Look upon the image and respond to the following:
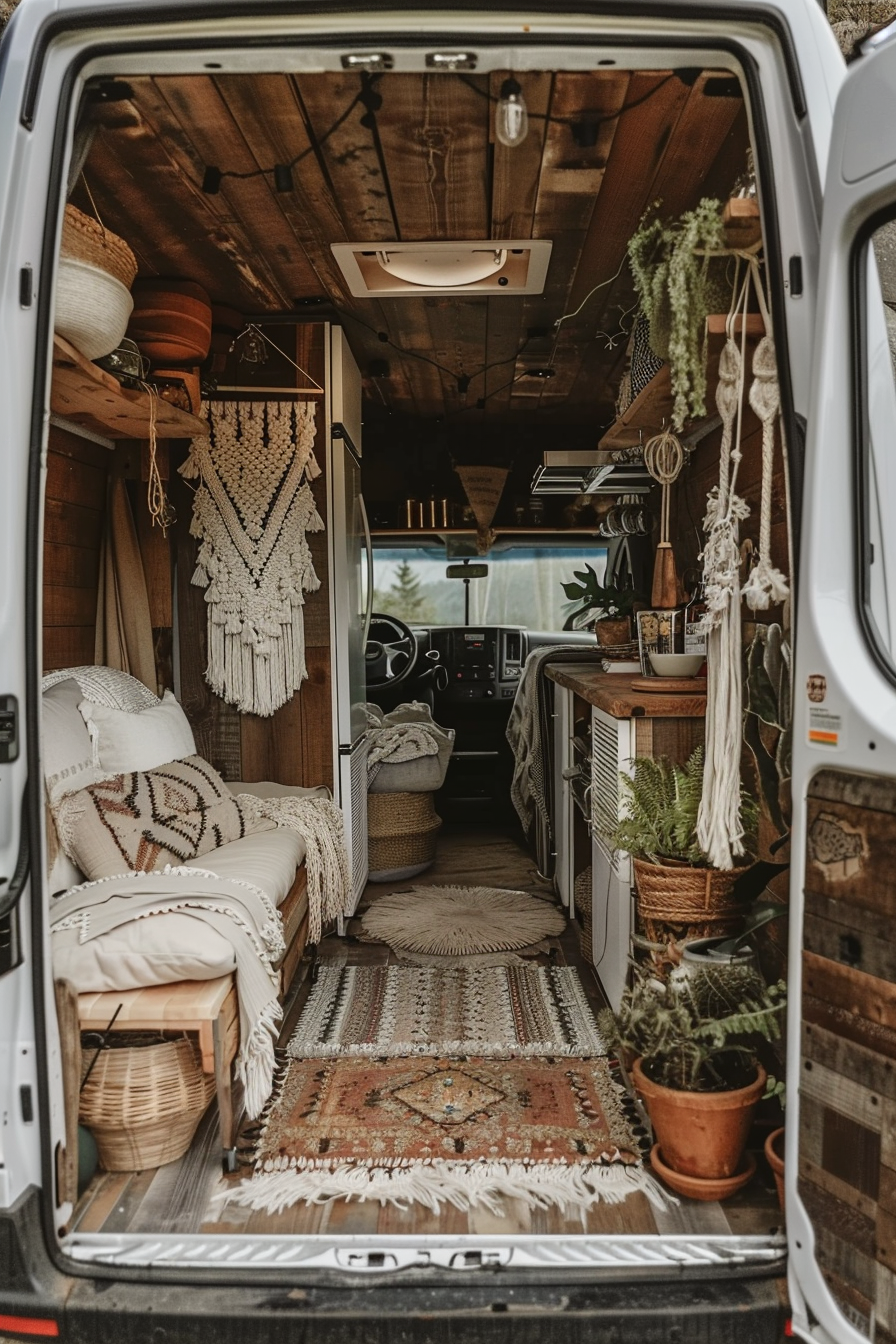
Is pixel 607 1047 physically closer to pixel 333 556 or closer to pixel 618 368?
pixel 333 556

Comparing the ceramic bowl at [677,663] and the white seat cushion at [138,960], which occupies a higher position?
the ceramic bowl at [677,663]

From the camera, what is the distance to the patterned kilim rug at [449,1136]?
5.95 ft

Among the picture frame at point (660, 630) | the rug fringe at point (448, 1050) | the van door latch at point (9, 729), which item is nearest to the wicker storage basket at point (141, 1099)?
the rug fringe at point (448, 1050)

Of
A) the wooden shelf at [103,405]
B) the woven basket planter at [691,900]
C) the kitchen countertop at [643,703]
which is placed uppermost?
the wooden shelf at [103,405]

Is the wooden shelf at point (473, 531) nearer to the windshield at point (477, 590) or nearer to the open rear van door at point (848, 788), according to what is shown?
the windshield at point (477, 590)

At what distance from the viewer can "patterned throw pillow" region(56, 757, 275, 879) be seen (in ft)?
7.63

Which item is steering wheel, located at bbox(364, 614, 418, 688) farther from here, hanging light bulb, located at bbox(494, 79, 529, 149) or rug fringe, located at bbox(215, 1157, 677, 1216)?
hanging light bulb, located at bbox(494, 79, 529, 149)

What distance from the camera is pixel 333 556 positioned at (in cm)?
351

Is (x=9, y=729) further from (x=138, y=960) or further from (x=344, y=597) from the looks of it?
(x=344, y=597)

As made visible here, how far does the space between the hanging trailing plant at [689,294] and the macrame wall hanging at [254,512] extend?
174cm

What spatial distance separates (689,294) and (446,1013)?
2052mm

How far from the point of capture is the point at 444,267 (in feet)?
9.95

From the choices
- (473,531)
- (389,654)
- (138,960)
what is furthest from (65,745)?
(473,531)

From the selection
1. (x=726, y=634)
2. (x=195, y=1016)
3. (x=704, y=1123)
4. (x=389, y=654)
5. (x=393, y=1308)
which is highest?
(x=726, y=634)
